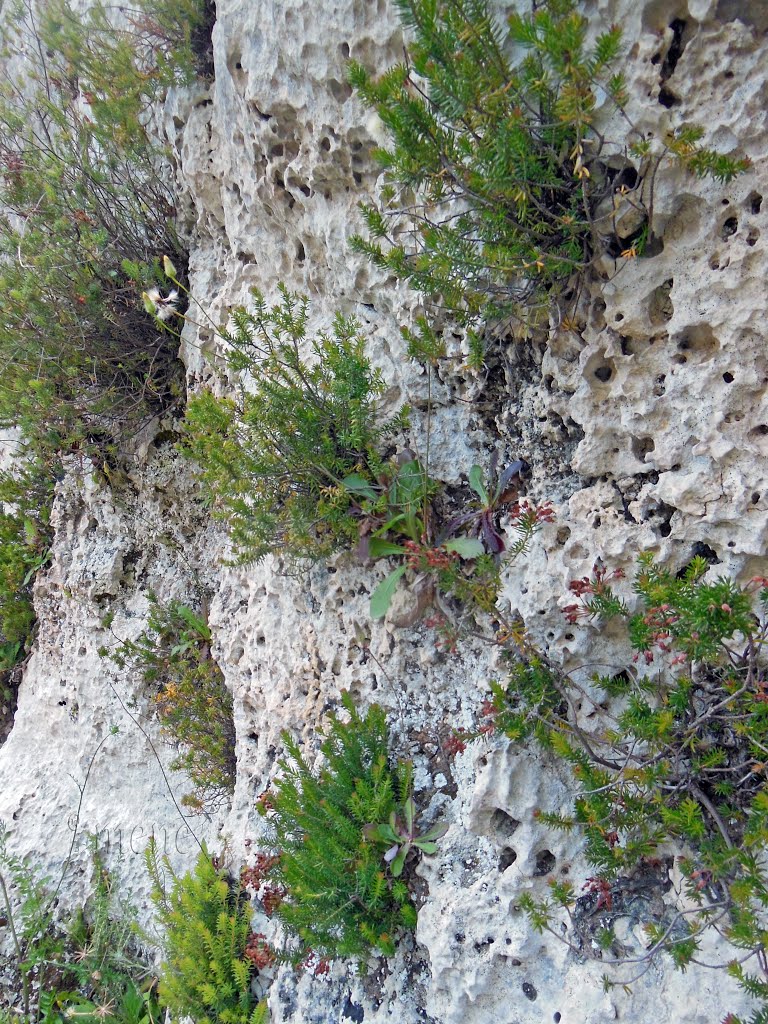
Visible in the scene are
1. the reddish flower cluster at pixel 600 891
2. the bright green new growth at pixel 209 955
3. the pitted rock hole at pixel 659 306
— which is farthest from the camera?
the bright green new growth at pixel 209 955

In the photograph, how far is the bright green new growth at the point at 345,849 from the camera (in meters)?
2.63

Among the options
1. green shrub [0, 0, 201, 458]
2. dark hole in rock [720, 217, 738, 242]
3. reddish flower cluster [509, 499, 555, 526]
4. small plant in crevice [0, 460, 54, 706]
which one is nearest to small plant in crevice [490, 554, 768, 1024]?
reddish flower cluster [509, 499, 555, 526]

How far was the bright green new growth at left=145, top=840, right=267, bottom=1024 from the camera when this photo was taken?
3.00 meters

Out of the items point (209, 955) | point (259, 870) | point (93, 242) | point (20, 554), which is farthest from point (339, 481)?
point (20, 554)

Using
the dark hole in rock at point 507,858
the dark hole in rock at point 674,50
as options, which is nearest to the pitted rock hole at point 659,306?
the dark hole in rock at point 674,50

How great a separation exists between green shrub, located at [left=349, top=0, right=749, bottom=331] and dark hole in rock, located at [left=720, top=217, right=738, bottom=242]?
179 mm

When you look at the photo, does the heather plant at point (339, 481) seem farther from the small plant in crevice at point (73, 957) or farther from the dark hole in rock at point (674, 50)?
the small plant in crevice at point (73, 957)

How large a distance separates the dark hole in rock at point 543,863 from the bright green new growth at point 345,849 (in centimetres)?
53

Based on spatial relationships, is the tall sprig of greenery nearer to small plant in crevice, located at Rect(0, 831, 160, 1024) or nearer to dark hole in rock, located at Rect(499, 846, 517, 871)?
small plant in crevice, located at Rect(0, 831, 160, 1024)

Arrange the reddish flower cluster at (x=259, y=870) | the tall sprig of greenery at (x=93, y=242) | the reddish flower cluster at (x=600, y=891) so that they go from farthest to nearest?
the tall sprig of greenery at (x=93, y=242) → the reddish flower cluster at (x=259, y=870) → the reddish flower cluster at (x=600, y=891)

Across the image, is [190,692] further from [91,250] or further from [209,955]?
[91,250]

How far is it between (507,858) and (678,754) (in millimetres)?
820

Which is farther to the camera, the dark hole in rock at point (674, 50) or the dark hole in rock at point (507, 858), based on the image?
the dark hole in rock at point (507, 858)

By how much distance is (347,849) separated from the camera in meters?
2.72
